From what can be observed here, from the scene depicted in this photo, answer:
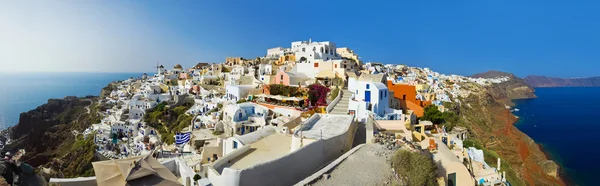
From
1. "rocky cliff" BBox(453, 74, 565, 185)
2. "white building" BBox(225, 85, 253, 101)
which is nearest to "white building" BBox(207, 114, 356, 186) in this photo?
"rocky cliff" BBox(453, 74, 565, 185)

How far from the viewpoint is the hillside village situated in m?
7.38

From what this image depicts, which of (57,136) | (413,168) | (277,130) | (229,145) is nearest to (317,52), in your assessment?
(277,130)

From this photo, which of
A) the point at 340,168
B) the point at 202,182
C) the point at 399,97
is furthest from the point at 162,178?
the point at 399,97

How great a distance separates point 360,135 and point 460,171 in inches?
149

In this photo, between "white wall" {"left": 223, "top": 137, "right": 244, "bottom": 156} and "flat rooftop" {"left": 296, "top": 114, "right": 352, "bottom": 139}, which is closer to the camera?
"flat rooftop" {"left": 296, "top": 114, "right": 352, "bottom": 139}

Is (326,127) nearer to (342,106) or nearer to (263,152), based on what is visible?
(263,152)

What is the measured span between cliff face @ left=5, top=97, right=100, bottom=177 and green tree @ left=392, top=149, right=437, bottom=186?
1134 inches

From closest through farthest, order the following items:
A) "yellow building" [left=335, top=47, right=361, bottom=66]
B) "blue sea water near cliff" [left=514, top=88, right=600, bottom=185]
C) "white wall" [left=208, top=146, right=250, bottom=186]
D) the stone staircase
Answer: "white wall" [left=208, top=146, right=250, bottom=186] → the stone staircase → "blue sea water near cliff" [left=514, top=88, right=600, bottom=185] → "yellow building" [left=335, top=47, right=361, bottom=66]

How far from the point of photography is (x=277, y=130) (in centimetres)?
1167

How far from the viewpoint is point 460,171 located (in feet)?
34.0

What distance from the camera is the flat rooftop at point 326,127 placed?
952 cm

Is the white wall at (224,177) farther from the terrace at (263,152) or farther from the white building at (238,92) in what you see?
the white building at (238,92)

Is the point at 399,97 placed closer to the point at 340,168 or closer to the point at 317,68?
the point at 317,68

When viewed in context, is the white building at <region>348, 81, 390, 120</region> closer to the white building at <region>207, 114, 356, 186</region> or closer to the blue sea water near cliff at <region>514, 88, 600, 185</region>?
the white building at <region>207, 114, 356, 186</region>
